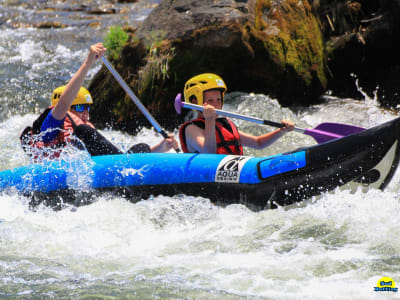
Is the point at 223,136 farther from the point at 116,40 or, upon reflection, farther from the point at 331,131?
the point at 116,40

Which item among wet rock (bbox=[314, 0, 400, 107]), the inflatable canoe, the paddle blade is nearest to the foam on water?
the inflatable canoe

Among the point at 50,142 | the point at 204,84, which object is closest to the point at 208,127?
the point at 204,84

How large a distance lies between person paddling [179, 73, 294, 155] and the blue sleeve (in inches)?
45.0

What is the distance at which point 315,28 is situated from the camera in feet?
27.5

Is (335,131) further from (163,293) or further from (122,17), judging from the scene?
(122,17)

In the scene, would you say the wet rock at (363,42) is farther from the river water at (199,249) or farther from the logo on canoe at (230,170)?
the logo on canoe at (230,170)

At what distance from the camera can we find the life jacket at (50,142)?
5324 millimetres

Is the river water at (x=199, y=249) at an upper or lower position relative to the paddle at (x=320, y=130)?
lower

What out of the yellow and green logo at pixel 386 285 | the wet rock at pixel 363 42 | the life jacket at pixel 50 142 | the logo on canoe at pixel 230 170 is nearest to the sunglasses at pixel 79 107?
the life jacket at pixel 50 142

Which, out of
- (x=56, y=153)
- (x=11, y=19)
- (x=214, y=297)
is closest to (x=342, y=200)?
(x=214, y=297)

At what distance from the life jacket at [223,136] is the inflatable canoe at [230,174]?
0.40 meters

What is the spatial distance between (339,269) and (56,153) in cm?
291

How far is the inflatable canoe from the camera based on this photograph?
443 centimetres

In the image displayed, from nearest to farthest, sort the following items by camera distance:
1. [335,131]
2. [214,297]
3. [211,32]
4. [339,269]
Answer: [214,297] < [339,269] < [335,131] < [211,32]
